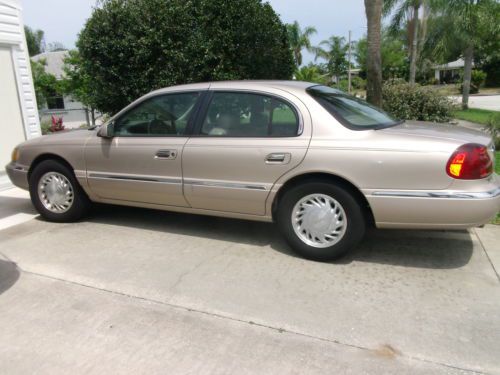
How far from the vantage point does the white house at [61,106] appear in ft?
71.6

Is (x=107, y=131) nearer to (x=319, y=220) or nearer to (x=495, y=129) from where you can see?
(x=319, y=220)

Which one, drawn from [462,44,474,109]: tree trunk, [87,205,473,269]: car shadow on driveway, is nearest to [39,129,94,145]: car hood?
[87,205,473,269]: car shadow on driveway

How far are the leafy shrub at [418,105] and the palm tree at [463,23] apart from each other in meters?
12.0

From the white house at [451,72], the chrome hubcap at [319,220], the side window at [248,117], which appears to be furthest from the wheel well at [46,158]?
the white house at [451,72]

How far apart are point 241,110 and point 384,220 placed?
1.69m

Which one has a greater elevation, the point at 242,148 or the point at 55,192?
the point at 242,148

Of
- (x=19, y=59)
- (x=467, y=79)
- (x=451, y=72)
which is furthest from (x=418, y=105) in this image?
(x=451, y=72)

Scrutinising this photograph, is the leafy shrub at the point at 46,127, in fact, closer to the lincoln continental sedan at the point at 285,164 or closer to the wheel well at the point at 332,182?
the lincoln continental sedan at the point at 285,164

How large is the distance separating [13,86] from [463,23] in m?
20.5

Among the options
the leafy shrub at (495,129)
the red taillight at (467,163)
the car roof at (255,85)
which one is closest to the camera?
the red taillight at (467,163)

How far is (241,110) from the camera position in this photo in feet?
14.2

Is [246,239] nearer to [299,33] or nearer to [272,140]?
[272,140]

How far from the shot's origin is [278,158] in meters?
3.96

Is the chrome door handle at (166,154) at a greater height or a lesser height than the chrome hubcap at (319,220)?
greater
